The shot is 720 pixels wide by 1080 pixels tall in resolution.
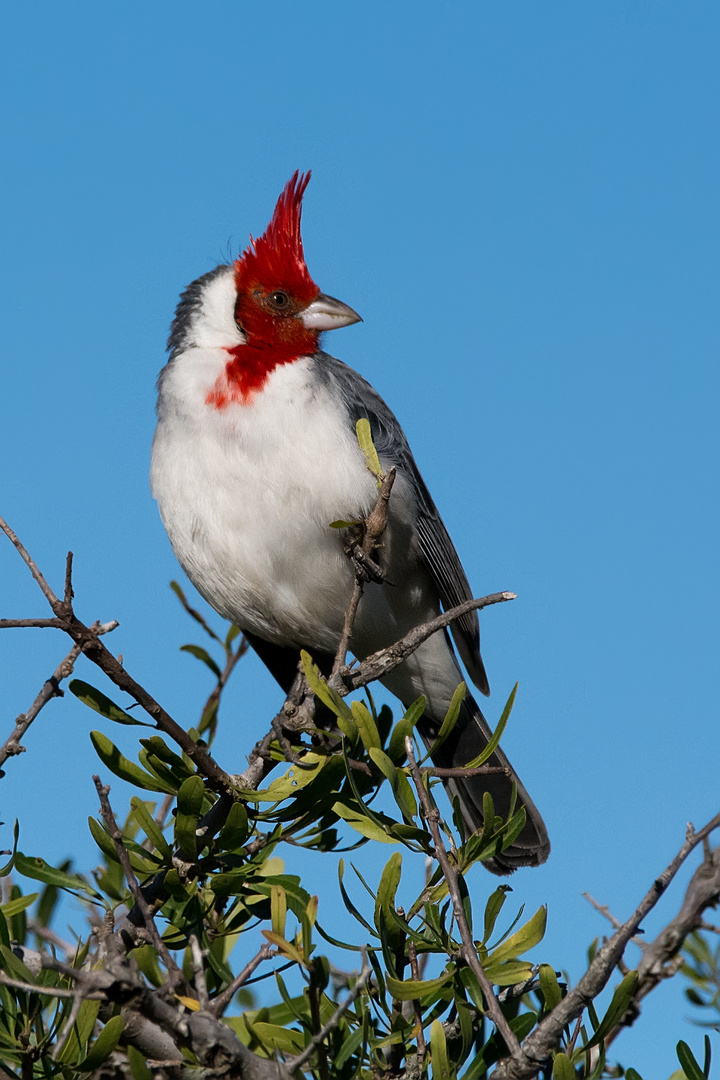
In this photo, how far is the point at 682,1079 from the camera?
8.77 feet

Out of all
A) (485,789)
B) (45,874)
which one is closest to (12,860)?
(45,874)

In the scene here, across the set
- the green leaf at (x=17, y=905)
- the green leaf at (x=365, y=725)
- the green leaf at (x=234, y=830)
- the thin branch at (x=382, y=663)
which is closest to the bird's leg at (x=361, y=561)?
the thin branch at (x=382, y=663)

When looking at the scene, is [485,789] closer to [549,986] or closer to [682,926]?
[549,986]

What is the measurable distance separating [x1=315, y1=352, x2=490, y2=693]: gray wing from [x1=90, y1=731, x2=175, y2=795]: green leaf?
1976 mm

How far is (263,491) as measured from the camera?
164 inches

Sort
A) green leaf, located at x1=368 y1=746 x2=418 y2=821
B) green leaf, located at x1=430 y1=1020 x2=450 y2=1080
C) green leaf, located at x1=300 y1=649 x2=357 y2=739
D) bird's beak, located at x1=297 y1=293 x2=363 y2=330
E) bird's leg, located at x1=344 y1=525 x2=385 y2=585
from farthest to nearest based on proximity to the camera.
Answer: bird's beak, located at x1=297 y1=293 x2=363 y2=330, bird's leg, located at x1=344 y1=525 x2=385 y2=585, green leaf, located at x1=300 y1=649 x2=357 y2=739, green leaf, located at x1=368 y1=746 x2=418 y2=821, green leaf, located at x1=430 y1=1020 x2=450 y2=1080

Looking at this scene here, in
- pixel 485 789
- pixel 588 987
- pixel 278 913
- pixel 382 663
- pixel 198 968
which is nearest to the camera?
pixel 198 968

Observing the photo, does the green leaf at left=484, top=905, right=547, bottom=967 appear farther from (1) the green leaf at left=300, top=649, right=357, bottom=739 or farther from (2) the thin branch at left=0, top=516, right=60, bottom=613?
(2) the thin branch at left=0, top=516, right=60, bottom=613

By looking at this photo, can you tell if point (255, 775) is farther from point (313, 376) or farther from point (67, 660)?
point (313, 376)

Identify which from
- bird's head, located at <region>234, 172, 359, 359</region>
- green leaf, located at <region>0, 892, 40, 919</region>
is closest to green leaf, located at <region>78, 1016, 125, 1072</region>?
green leaf, located at <region>0, 892, 40, 919</region>

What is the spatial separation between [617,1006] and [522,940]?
12.5 inches

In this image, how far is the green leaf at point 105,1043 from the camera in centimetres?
215

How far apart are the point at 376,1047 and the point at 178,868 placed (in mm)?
680

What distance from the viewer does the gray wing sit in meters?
4.62
